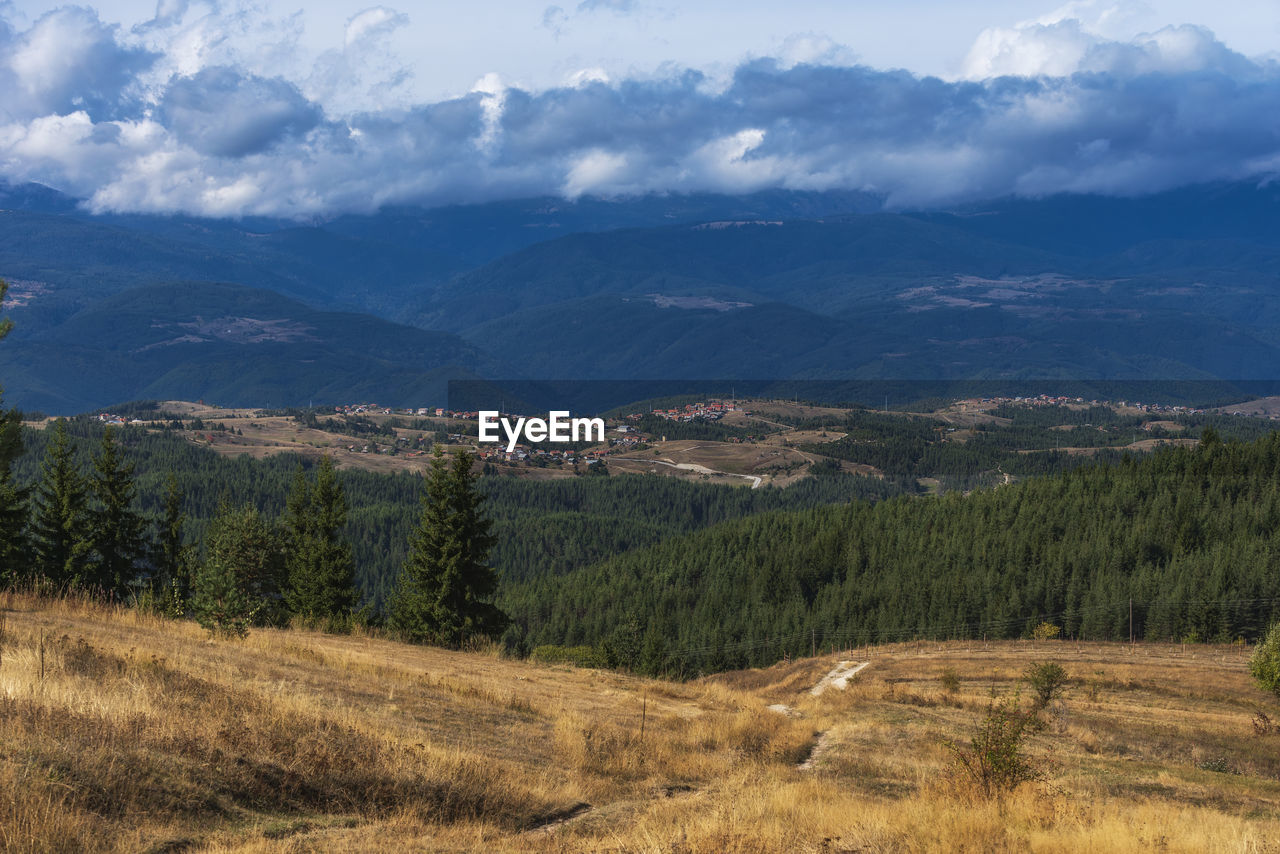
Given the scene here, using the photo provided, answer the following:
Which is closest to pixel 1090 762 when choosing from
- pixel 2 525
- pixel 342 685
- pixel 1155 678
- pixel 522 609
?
pixel 342 685

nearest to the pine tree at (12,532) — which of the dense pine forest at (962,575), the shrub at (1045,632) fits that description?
the dense pine forest at (962,575)

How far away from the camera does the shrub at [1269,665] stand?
166 ft

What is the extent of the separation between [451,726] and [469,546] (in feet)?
108

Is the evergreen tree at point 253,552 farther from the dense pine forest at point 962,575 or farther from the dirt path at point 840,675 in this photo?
the dense pine forest at point 962,575

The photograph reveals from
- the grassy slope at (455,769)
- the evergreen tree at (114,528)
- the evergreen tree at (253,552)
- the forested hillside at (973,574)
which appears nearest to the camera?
the grassy slope at (455,769)

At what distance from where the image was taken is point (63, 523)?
186 ft

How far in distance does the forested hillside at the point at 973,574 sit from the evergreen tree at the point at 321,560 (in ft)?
146

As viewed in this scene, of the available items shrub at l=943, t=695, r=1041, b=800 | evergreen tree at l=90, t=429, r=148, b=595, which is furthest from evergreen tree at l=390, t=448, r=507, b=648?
shrub at l=943, t=695, r=1041, b=800

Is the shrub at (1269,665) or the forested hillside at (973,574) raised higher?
the shrub at (1269,665)

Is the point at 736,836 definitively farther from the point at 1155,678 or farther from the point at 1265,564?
the point at 1265,564

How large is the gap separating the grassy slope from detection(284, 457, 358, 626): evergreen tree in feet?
99.5

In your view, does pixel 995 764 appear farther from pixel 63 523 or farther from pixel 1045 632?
pixel 1045 632

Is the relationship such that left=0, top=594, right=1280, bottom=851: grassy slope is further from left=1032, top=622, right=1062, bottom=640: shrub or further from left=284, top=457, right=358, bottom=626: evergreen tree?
left=1032, top=622, right=1062, bottom=640: shrub

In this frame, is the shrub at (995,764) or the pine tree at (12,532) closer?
the shrub at (995,764)
